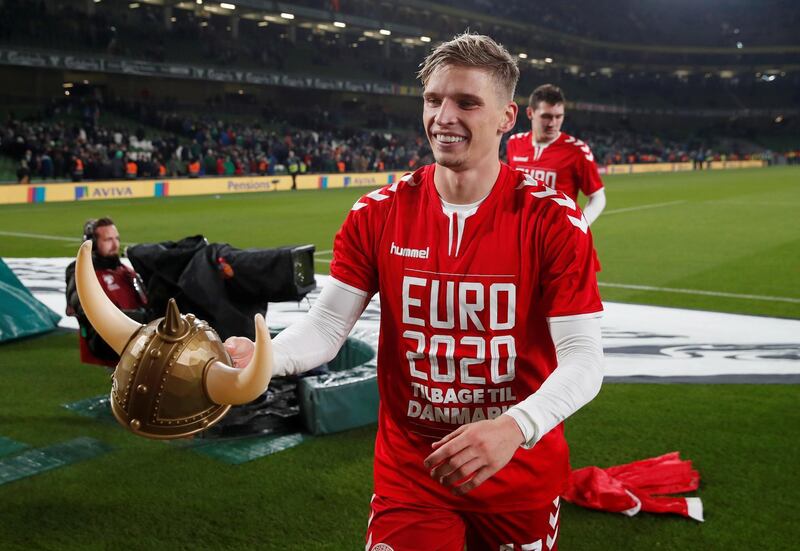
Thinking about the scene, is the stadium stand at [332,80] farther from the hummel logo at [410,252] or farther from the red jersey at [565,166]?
the hummel logo at [410,252]

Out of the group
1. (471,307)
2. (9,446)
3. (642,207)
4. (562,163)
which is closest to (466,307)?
(471,307)

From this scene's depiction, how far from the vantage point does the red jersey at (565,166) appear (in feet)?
24.2

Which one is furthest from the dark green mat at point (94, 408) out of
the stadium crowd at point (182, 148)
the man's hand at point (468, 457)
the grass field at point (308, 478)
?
the stadium crowd at point (182, 148)

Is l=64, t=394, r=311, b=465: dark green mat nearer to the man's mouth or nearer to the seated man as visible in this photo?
the seated man

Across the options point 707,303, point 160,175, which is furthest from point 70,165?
point 707,303

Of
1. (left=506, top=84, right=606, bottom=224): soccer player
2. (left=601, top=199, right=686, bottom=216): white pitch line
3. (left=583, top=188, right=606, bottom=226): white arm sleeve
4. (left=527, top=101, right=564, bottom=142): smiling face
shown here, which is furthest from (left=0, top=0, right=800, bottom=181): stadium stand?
(left=583, top=188, right=606, bottom=226): white arm sleeve

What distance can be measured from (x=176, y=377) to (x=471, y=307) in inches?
35.0

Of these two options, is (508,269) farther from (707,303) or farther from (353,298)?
(707,303)

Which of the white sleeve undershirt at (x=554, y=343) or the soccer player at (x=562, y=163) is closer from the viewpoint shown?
the white sleeve undershirt at (x=554, y=343)

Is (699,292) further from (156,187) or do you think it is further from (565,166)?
(156,187)

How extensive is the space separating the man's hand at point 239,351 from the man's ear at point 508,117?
1.00m

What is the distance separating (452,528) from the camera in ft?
7.98

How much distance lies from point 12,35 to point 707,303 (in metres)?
31.3

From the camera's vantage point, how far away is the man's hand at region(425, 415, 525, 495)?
1834 mm
